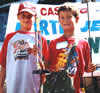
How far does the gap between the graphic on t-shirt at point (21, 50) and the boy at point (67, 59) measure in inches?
12.7

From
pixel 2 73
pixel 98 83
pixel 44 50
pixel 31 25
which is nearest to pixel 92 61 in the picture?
pixel 98 83

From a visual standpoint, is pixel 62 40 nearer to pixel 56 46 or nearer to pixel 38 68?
pixel 56 46

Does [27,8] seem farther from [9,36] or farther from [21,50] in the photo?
[21,50]

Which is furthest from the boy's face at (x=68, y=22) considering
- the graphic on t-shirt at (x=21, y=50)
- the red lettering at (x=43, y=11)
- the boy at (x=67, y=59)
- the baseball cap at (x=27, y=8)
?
the graphic on t-shirt at (x=21, y=50)

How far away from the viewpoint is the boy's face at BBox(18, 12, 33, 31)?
11.3 feet

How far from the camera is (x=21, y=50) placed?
11.0 feet

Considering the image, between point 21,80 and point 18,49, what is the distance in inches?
16.3

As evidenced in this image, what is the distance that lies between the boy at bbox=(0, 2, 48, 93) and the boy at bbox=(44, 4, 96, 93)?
0.50 feet

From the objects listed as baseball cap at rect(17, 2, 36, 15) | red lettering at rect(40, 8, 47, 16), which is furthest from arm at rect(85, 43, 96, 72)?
baseball cap at rect(17, 2, 36, 15)

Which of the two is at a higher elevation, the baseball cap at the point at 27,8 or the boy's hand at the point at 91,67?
the baseball cap at the point at 27,8

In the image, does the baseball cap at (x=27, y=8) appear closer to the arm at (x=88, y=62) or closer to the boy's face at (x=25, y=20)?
the boy's face at (x=25, y=20)

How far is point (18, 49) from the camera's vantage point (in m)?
3.37

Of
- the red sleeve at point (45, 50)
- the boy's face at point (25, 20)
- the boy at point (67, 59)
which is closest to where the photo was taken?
the boy at point (67, 59)

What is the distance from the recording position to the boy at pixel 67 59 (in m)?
3.23
